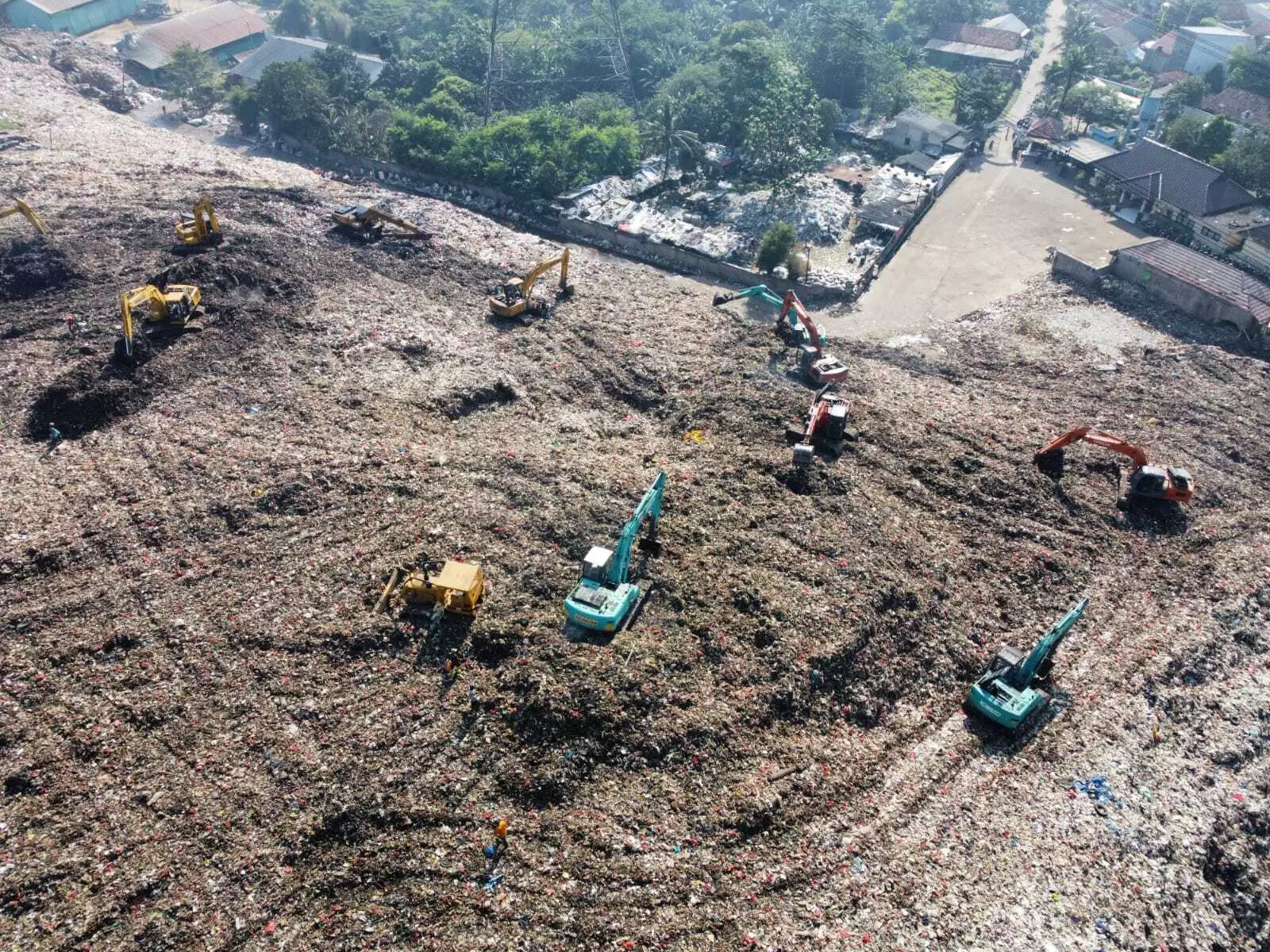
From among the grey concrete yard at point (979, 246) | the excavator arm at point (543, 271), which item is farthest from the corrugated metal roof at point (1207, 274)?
the excavator arm at point (543, 271)

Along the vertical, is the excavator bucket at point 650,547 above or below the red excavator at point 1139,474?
below

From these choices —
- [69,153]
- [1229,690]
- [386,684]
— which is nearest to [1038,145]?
[1229,690]

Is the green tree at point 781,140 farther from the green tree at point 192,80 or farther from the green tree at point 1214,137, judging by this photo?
the green tree at point 192,80

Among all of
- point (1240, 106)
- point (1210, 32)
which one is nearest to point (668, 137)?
point (1240, 106)

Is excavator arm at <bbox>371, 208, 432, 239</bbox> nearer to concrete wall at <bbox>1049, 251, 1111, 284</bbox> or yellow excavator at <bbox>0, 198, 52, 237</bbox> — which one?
yellow excavator at <bbox>0, 198, 52, 237</bbox>

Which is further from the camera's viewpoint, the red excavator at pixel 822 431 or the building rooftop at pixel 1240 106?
the building rooftop at pixel 1240 106

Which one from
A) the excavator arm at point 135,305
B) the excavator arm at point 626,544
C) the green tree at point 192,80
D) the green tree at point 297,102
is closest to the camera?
the excavator arm at point 626,544

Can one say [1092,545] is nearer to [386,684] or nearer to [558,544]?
[558,544]
